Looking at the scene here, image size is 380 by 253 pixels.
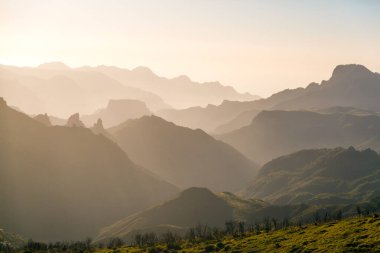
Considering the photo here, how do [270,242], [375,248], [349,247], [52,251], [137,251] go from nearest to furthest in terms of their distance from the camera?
1. [375,248]
2. [349,247]
3. [270,242]
4. [137,251]
5. [52,251]

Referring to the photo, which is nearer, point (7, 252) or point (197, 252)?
point (197, 252)

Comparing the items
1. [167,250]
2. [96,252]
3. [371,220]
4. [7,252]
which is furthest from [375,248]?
[7,252]

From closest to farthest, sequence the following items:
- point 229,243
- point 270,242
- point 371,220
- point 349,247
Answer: point 349,247 < point 371,220 < point 270,242 < point 229,243

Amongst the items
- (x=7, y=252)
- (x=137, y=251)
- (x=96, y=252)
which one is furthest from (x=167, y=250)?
(x=7, y=252)

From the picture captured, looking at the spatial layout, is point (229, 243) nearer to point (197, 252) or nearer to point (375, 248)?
point (197, 252)

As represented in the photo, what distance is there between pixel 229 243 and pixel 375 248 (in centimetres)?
5591

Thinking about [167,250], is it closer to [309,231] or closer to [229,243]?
[229,243]

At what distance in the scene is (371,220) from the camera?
107 meters

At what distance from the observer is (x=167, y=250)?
455 feet

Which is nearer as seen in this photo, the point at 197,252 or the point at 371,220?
the point at 371,220

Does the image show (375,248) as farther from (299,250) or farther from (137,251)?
(137,251)

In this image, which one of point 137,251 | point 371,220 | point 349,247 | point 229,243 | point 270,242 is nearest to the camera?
point 349,247

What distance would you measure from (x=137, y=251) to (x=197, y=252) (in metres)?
25.8

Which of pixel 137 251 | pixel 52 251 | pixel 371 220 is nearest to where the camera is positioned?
pixel 371 220
